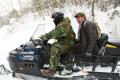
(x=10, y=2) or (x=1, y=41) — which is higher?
(x=10, y=2)

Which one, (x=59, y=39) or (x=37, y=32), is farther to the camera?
(x=37, y=32)

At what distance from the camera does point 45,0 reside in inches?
430

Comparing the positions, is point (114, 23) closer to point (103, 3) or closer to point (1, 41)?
point (103, 3)

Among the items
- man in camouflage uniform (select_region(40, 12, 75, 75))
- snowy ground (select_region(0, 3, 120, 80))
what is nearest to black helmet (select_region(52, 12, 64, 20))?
man in camouflage uniform (select_region(40, 12, 75, 75))

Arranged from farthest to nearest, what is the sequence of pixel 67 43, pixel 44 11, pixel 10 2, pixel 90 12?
pixel 10 2 < pixel 44 11 < pixel 90 12 < pixel 67 43

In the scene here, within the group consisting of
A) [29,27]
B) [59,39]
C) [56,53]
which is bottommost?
[29,27]

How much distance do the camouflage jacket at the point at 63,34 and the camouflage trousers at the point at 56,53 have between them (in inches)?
5.1

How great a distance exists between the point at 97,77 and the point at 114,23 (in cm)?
372

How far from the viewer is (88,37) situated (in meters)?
5.79

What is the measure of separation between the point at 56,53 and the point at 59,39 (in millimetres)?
347

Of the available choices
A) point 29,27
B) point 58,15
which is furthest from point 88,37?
point 29,27

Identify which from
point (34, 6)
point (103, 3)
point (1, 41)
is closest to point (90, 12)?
point (103, 3)

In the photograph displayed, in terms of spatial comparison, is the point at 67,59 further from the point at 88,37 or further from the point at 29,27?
the point at 29,27

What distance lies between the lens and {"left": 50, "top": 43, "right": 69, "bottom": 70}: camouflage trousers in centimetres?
592
